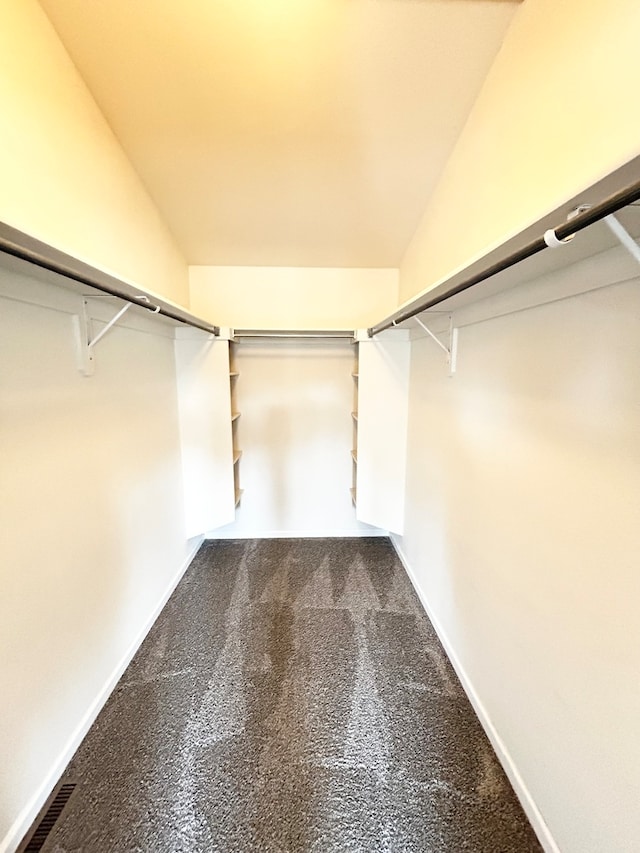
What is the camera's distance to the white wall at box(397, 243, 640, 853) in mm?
884

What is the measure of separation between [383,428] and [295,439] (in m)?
0.80

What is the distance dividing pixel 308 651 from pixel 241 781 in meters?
0.68

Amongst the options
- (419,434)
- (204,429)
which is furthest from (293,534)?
(419,434)

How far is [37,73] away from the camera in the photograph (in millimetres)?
1237

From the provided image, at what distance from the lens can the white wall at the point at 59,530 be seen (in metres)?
1.17

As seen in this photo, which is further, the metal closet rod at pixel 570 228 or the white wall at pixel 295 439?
the white wall at pixel 295 439

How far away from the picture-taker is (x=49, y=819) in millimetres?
1238

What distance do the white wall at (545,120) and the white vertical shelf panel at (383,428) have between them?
3.15 ft

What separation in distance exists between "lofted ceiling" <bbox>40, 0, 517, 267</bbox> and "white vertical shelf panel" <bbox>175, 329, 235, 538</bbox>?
0.86 m

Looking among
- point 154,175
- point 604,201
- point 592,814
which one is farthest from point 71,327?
point 592,814

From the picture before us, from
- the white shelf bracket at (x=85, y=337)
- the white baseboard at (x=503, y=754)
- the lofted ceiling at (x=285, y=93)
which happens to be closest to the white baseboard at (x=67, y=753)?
the white shelf bracket at (x=85, y=337)

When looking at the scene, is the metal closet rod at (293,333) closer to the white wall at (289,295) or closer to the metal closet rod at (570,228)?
the white wall at (289,295)

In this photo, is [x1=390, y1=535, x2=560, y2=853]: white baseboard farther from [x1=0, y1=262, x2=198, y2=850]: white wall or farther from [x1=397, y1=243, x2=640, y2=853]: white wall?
[x1=0, y1=262, x2=198, y2=850]: white wall

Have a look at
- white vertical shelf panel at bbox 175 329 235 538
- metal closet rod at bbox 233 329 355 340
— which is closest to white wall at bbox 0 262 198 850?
white vertical shelf panel at bbox 175 329 235 538
